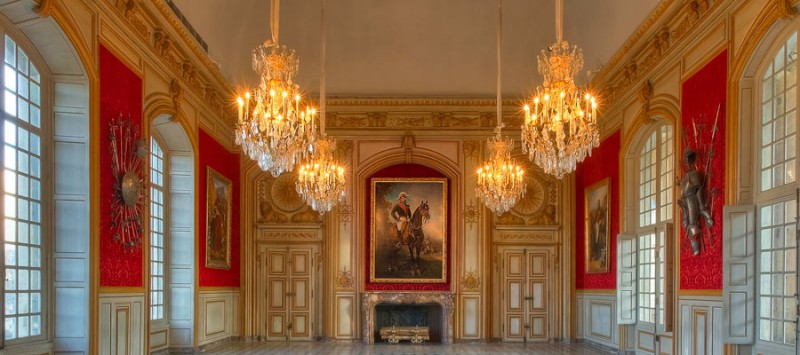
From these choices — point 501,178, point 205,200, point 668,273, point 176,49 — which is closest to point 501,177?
point 501,178

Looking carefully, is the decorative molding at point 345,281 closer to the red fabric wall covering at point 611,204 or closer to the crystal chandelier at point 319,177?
the red fabric wall covering at point 611,204

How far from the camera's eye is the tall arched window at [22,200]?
896 centimetres

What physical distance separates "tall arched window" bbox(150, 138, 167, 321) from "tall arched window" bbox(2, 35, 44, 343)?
4471 mm

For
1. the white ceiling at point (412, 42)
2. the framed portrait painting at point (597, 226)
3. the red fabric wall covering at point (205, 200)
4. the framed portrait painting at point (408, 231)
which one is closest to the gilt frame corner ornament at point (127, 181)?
the red fabric wall covering at point (205, 200)

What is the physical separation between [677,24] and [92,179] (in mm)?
8969

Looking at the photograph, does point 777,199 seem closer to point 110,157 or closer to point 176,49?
point 110,157

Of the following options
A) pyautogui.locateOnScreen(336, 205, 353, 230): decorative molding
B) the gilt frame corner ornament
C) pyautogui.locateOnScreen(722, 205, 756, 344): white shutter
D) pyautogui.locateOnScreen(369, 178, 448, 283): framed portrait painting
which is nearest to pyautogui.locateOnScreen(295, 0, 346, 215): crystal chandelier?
the gilt frame corner ornament

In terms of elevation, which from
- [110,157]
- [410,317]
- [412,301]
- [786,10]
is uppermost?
[786,10]

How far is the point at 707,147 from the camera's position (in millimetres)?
11008

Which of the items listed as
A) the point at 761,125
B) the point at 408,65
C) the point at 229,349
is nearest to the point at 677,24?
the point at 761,125

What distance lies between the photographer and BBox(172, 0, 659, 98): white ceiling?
55.7 feet

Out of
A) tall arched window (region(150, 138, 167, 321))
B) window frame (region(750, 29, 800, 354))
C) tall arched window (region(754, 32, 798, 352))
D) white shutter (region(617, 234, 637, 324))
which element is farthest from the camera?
white shutter (region(617, 234, 637, 324))

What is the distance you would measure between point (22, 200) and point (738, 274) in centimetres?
901

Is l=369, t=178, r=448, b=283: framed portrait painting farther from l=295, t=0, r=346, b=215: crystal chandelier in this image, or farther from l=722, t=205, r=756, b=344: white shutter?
l=722, t=205, r=756, b=344: white shutter
